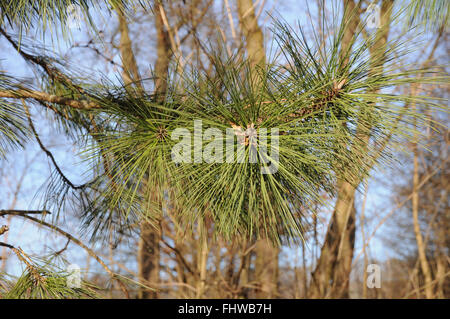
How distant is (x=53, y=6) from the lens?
0.95 metres

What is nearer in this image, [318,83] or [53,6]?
[318,83]

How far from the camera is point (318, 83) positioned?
792 mm

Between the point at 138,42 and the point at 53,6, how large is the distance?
2.59 m

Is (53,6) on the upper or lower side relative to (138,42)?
lower

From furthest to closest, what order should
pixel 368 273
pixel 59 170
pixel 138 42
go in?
1. pixel 138 42
2. pixel 368 273
3. pixel 59 170

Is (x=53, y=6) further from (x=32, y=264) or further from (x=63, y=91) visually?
(x=32, y=264)
